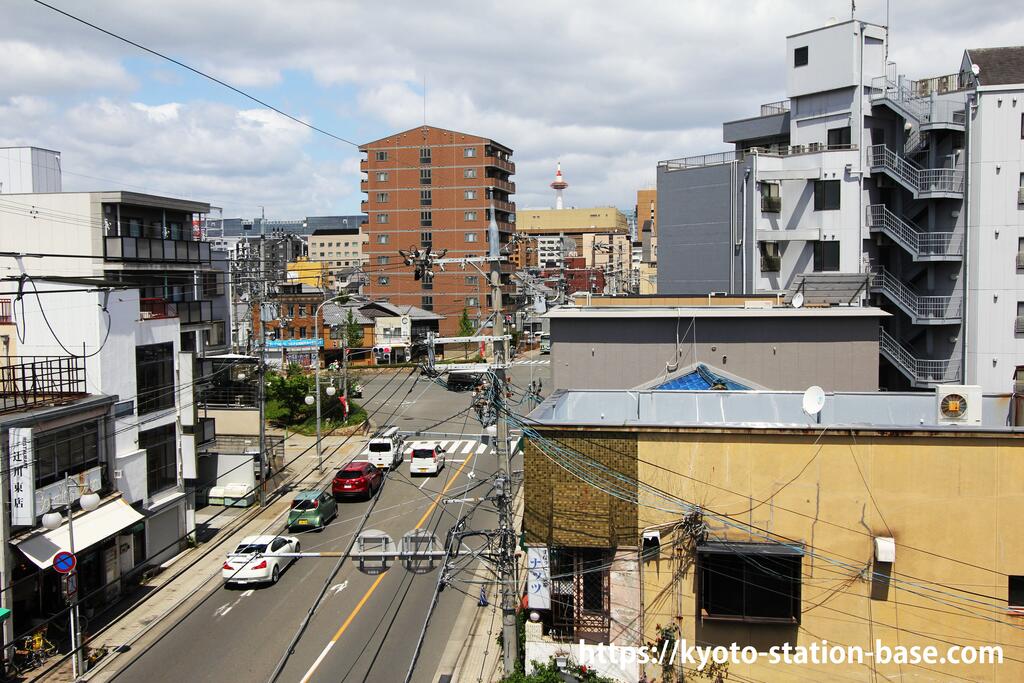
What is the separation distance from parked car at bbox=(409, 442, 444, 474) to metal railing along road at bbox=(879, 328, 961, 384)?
59.0 ft

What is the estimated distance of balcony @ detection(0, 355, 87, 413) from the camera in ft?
62.4

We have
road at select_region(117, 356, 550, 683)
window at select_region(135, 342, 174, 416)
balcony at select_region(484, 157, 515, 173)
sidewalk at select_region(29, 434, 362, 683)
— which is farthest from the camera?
balcony at select_region(484, 157, 515, 173)

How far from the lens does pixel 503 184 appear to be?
72.4 metres

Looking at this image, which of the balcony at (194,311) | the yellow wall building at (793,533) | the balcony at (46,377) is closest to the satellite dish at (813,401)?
the yellow wall building at (793,533)

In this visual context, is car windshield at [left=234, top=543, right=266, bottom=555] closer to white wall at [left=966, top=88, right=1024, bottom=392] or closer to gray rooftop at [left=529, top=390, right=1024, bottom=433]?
gray rooftop at [left=529, top=390, right=1024, bottom=433]

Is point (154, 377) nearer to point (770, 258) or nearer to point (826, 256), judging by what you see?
point (770, 258)

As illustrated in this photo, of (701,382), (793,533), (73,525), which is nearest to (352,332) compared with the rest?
(73,525)

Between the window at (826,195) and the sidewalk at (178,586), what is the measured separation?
23082 millimetres

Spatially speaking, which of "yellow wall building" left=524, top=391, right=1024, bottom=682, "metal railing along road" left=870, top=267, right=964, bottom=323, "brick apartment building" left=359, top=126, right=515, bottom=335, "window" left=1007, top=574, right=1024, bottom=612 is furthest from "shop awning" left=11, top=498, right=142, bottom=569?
"brick apartment building" left=359, top=126, right=515, bottom=335

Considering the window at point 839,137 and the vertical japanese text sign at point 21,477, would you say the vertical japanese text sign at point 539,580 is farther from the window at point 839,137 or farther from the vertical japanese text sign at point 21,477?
the window at point 839,137

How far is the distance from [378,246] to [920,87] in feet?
163

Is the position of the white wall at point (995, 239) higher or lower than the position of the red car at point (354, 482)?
higher

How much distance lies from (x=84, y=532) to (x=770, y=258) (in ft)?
89.5

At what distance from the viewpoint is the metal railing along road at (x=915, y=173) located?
1114 inches
